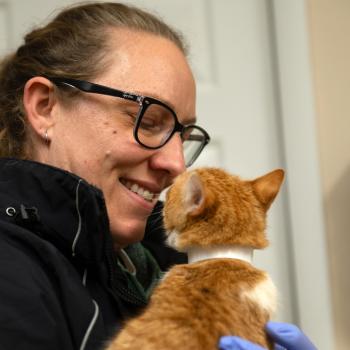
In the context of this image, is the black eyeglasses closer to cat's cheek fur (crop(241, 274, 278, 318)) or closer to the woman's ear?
the woman's ear

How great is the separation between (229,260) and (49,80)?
514 mm

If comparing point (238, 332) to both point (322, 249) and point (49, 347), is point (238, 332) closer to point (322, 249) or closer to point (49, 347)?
point (49, 347)

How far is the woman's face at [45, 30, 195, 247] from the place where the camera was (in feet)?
2.87

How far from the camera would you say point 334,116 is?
1396mm

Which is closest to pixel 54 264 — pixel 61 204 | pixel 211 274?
pixel 61 204

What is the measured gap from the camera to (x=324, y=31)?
1.39 m

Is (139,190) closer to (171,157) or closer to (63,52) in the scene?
(171,157)

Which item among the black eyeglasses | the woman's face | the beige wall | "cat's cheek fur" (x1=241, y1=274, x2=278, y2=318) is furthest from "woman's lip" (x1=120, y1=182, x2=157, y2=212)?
the beige wall

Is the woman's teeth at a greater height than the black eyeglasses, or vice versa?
the black eyeglasses

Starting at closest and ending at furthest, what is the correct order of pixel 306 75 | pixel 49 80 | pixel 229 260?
pixel 229 260, pixel 49 80, pixel 306 75

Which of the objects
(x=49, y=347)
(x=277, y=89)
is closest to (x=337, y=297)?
(x=277, y=89)

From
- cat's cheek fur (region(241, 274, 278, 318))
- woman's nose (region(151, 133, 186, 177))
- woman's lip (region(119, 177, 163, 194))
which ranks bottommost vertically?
cat's cheek fur (region(241, 274, 278, 318))

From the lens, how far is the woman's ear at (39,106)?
35.3 inches

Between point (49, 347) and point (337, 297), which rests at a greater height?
point (49, 347)
